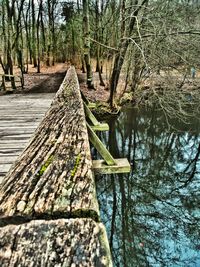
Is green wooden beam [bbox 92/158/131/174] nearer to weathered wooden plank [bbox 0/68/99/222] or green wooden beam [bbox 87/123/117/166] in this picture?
green wooden beam [bbox 87/123/117/166]

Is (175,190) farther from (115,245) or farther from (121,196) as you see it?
(115,245)

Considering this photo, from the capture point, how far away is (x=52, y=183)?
117cm

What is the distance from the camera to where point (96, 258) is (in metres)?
0.73

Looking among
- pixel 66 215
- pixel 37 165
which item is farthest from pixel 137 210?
pixel 66 215

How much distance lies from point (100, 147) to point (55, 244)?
A: 3.56 meters

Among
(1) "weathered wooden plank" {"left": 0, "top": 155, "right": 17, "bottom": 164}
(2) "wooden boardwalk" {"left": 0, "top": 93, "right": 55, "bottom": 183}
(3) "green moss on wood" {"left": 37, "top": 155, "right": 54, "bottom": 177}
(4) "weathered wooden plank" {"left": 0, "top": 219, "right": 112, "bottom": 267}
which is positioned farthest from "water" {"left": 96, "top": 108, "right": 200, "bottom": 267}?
(4) "weathered wooden plank" {"left": 0, "top": 219, "right": 112, "bottom": 267}

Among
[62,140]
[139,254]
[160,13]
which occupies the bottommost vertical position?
[139,254]

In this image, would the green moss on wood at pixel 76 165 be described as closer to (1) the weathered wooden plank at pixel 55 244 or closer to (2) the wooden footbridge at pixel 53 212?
(2) the wooden footbridge at pixel 53 212

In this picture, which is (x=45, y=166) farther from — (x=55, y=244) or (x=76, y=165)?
(x=55, y=244)

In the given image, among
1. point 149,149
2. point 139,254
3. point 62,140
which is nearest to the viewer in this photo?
point 62,140

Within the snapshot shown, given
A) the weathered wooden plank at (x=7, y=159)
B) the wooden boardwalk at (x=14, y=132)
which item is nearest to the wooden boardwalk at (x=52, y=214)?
the wooden boardwalk at (x=14, y=132)

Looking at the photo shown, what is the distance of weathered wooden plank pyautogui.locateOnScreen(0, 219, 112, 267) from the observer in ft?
2.39

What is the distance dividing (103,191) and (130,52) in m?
7.59

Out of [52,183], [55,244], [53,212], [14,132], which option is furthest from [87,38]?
[55,244]
